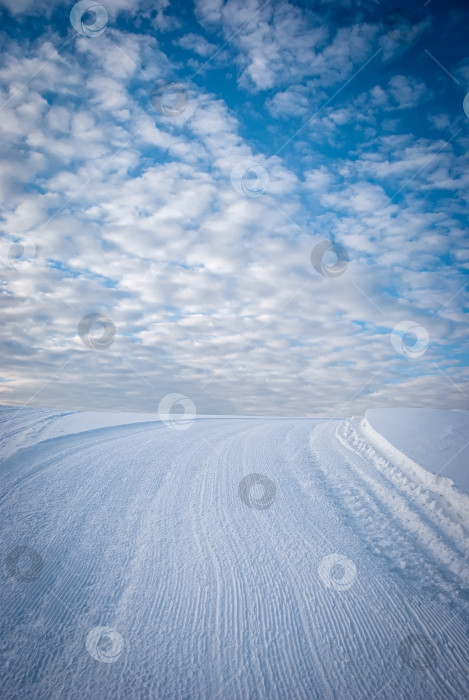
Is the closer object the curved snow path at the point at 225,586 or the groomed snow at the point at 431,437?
the curved snow path at the point at 225,586

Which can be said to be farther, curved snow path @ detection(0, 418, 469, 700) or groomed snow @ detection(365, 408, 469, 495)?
groomed snow @ detection(365, 408, 469, 495)

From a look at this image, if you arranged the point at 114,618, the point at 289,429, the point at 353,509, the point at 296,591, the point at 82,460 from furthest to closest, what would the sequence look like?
the point at 289,429
the point at 82,460
the point at 353,509
the point at 296,591
the point at 114,618

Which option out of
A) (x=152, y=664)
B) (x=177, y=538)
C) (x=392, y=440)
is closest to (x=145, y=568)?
(x=177, y=538)

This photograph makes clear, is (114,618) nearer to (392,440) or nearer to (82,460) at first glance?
(82,460)

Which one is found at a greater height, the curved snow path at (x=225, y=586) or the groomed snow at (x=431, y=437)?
the groomed snow at (x=431, y=437)

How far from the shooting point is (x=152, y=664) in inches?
104

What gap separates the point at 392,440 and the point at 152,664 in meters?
6.69

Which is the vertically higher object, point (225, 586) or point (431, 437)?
point (431, 437)

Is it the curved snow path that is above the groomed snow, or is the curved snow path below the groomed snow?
below

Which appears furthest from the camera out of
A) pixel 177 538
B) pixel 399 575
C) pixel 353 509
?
pixel 353 509

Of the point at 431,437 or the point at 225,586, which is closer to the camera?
the point at 225,586

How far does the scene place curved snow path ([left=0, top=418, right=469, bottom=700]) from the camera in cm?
258

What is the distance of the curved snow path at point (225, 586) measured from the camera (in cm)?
258

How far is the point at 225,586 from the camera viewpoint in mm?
3475
